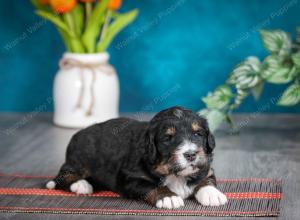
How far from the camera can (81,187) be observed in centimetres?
384

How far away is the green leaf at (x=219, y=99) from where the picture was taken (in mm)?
5578

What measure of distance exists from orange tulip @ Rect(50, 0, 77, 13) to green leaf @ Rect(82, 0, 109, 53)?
0.72ft

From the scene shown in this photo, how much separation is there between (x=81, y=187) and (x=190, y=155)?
80 centimetres

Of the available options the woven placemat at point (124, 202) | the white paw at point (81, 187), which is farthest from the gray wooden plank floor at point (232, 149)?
the white paw at point (81, 187)

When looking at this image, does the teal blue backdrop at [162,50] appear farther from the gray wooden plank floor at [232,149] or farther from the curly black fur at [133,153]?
the curly black fur at [133,153]

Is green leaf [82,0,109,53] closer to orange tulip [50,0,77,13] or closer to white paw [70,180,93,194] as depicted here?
orange tulip [50,0,77,13]

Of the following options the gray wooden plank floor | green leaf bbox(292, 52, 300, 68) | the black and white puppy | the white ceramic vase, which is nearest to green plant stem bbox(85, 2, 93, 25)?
the white ceramic vase

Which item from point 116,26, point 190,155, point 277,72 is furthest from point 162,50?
point 190,155

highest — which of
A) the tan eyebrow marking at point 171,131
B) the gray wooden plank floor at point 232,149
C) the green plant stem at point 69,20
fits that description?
the green plant stem at point 69,20

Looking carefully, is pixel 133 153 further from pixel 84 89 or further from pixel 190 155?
pixel 84 89

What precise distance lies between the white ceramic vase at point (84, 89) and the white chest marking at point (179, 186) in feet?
8.27

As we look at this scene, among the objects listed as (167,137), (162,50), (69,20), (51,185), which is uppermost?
(69,20)

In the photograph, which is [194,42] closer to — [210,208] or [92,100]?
[92,100]

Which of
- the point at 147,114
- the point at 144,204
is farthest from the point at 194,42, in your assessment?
the point at 144,204
